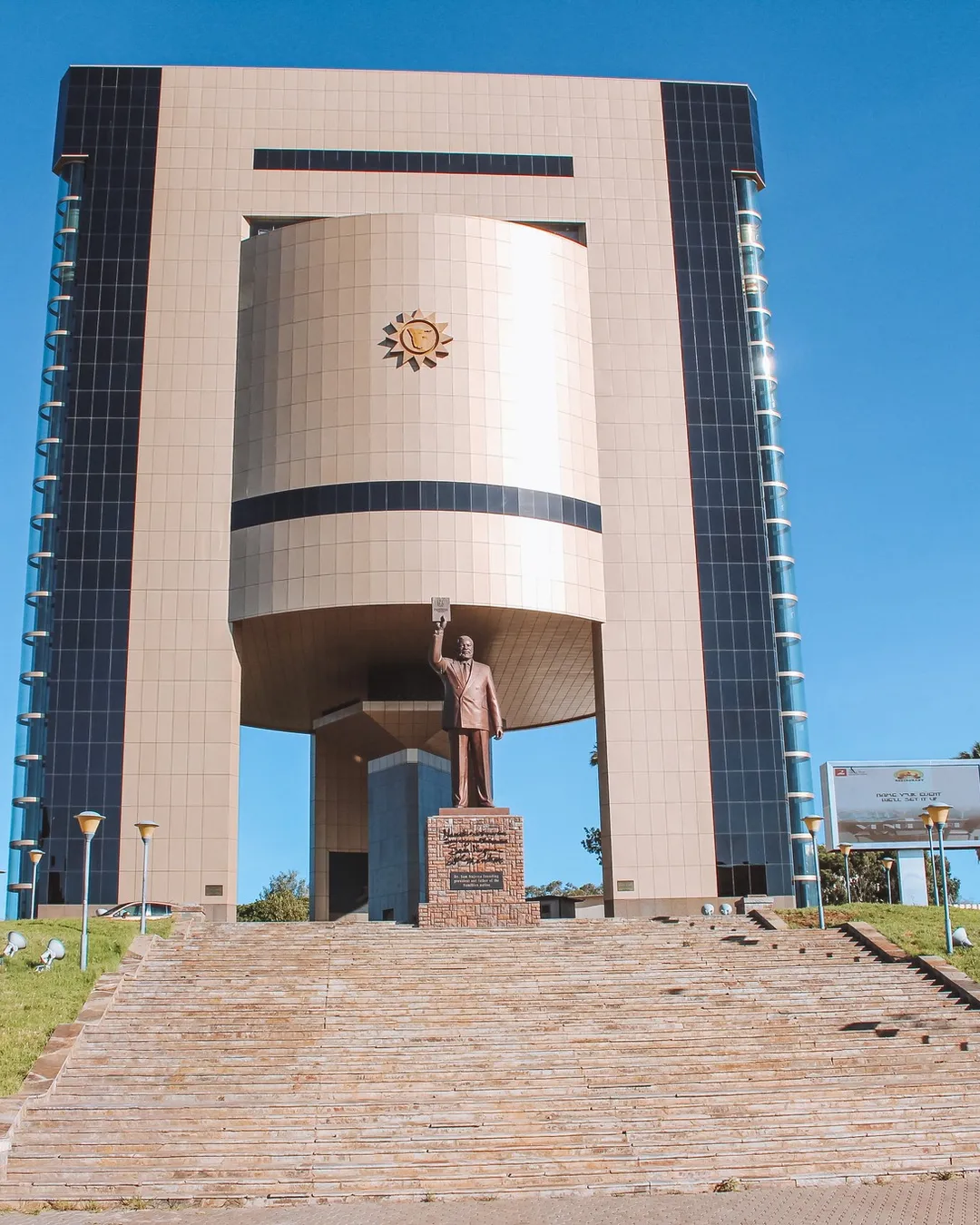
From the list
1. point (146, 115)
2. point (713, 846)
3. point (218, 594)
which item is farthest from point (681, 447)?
point (146, 115)

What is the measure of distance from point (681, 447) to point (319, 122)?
659 inches

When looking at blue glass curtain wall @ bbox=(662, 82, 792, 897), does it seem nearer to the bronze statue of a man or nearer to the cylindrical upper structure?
the cylindrical upper structure

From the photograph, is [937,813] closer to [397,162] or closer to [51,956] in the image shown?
[51,956]

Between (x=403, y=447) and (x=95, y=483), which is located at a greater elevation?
(x=403, y=447)

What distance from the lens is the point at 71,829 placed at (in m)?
39.1

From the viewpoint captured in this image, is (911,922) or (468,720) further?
(468,720)

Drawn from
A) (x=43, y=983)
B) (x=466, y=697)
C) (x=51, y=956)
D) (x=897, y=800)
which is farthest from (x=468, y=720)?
(x=897, y=800)

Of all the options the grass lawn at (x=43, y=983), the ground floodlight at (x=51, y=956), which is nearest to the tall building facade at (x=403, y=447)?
the grass lawn at (x=43, y=983)

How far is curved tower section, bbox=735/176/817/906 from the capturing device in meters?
41.2

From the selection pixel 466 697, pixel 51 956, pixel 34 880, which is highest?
pixel 466 697

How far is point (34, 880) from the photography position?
126 ft

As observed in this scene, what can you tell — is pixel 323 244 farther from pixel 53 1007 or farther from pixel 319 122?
pixel 53 1007

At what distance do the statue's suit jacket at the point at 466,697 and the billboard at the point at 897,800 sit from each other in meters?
22.2

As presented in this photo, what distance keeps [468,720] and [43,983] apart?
567 inches
